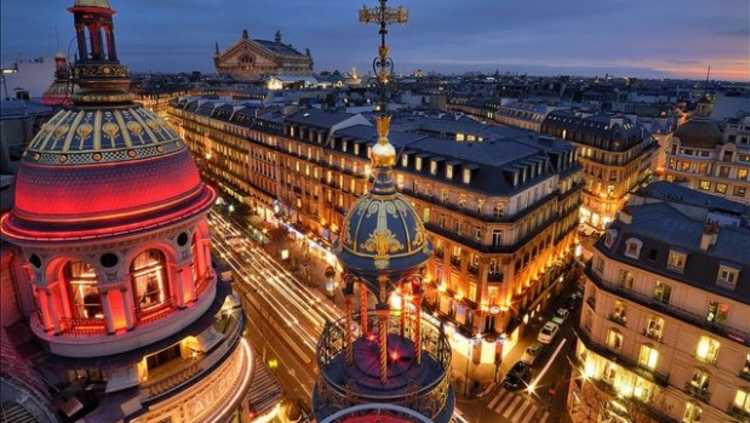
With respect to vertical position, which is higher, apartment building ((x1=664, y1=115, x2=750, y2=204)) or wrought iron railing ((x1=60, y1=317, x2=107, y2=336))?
apartment building ((x1=664, y1=115, x2=750, y2=204))

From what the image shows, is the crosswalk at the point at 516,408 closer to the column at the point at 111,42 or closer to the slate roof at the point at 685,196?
the slate roof at the point at 685,196

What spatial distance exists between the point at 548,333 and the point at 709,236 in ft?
80.5

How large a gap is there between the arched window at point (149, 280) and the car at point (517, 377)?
119 ft

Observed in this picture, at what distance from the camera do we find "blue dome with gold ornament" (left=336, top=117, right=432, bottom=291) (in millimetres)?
15945

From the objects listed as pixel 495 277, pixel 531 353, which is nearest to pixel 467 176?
pixel 495 277

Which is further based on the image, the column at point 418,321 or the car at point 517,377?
the car at point 517,377

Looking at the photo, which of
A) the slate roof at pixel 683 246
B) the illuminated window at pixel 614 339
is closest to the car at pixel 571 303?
the illuminated window at pixel 614 339

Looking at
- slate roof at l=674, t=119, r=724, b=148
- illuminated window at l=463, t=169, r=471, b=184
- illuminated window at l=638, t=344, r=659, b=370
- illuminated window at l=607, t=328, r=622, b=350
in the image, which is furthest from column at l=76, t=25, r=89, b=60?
slate roof at l=674, t=119, r=724, b=148

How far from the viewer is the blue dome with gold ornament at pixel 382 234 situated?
52.3 feet

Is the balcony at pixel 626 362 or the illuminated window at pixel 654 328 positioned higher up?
the illuminated window at pixel 654 328

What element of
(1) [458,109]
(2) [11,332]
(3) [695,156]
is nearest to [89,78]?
(2) [11,332]

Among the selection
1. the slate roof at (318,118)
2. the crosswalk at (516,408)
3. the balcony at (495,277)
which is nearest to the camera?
the crosswalk at (516,408)

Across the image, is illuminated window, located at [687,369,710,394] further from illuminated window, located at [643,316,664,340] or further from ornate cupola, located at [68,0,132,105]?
ornate cupola, located at [68,0,132,105]

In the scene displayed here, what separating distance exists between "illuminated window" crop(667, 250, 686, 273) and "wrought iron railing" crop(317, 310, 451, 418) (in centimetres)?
2484
